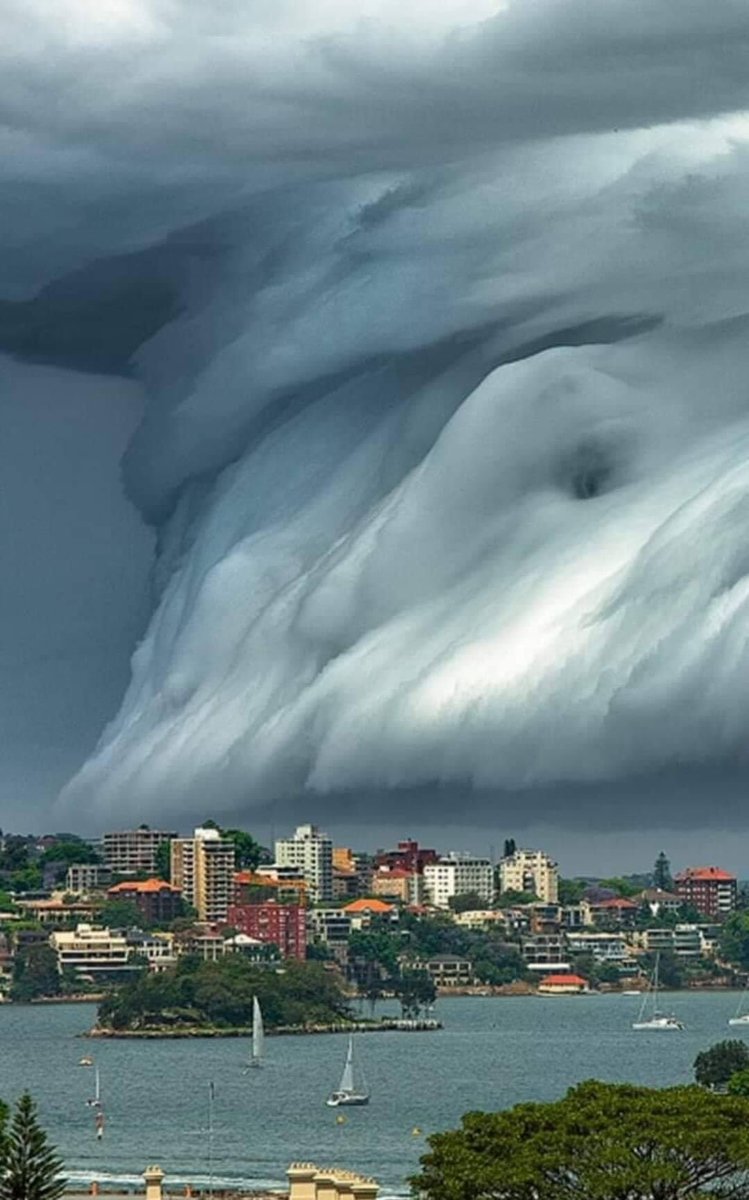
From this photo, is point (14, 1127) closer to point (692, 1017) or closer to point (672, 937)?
point (692, 1017)

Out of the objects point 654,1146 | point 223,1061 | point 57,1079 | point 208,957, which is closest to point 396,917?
point 208,957

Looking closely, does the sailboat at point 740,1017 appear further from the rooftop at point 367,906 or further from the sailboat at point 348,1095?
the sailboat at point 348,1095

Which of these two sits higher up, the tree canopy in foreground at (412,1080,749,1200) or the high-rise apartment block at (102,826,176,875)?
the high-rise apartment block at (102,826,176,875)

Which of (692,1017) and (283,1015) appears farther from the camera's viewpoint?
(692,1017)

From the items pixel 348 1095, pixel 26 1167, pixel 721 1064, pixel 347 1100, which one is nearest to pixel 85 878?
pixel 348 1095

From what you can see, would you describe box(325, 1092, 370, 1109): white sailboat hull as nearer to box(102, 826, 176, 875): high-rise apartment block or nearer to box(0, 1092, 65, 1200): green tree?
box(0, 1092, 65, 1200): green tree

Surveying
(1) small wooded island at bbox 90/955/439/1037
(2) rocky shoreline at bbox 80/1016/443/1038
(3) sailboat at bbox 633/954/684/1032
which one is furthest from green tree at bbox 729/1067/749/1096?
(3) sailboat at bbox 633/954/684/1032

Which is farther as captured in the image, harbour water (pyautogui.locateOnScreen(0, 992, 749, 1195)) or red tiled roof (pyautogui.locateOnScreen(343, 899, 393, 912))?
red tiled roof (pyautogui.locateOnScreen(343, 899, 393, 912))
